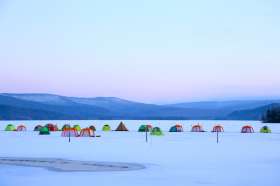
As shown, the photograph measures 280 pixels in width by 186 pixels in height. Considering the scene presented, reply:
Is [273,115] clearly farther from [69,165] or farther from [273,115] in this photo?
[69,165]

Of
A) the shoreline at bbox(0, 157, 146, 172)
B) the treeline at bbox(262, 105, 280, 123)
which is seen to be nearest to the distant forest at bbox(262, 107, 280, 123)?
the treeline at bbox(262, 105, 280, 123)

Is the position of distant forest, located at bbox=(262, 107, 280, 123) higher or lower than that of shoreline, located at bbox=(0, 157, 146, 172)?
higher

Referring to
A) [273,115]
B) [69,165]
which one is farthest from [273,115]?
[69,165]

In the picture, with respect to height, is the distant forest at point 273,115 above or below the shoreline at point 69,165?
above

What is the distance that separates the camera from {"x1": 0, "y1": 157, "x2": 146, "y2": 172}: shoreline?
49.3ft

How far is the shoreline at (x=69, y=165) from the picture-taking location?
49.3ft

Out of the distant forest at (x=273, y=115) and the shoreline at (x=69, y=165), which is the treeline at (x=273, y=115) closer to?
the distant forest at (x=273, y=115)

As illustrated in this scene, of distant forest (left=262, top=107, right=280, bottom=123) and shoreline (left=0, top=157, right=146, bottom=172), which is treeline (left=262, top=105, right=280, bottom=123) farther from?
shoreline (left=0, top=157, right=146, bottom=172)

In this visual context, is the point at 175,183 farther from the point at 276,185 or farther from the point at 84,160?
the point at 84,160

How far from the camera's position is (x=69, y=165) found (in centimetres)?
1625

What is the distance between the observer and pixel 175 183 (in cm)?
1196

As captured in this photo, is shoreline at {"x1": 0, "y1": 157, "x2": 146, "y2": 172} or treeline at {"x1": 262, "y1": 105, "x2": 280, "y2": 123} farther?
treeline at {"x1": 262, "y1": 105, "x2": 280, "y2": 123}

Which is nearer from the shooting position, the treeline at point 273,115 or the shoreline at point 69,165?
the shoreline at point 69,165

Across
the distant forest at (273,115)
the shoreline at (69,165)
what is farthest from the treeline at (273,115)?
the shoreline at (69,165)
